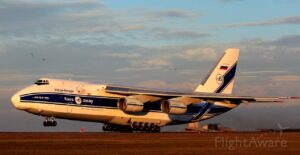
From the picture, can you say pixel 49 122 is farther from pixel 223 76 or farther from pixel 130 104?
pixel 223 76

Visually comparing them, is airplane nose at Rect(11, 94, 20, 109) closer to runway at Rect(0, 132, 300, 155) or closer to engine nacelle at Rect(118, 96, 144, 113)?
engine nacelle at Rect(118, 96, 144, 113)

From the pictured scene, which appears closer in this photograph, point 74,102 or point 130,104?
point 74,102

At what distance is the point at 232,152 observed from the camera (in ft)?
89.7

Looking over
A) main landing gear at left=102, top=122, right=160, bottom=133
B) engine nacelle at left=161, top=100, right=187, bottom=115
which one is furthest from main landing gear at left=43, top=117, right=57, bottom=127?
engine nacelle at left=161, top=100, right=187, bottom=115

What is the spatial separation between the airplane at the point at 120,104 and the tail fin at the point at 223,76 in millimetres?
486

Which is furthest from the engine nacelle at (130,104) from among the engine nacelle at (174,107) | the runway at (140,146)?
the runway at (140,146)

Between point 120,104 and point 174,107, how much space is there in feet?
18.1

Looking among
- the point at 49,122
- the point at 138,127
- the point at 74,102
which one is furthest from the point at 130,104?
the point at 49,122

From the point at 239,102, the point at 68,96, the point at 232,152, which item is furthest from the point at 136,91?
the point at 232,152

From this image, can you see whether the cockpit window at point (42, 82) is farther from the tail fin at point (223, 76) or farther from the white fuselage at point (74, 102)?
the tail fin at point (223, 76)

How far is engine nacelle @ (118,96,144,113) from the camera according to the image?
193 ft

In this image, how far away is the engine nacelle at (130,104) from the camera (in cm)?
5894

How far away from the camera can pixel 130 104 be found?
58938 millimetres

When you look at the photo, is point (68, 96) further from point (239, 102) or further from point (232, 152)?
point (232, 152)
